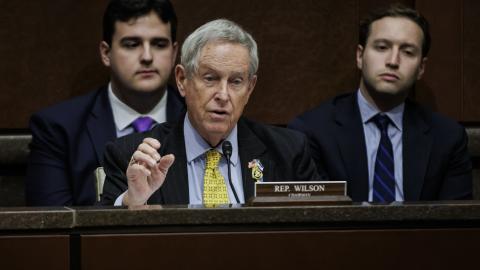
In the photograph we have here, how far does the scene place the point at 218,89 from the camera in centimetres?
265

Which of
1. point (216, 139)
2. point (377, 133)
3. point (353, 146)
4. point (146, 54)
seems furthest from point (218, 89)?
point (377, 133)

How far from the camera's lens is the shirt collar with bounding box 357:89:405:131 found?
330cm

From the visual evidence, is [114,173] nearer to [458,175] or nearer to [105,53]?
[105,53]

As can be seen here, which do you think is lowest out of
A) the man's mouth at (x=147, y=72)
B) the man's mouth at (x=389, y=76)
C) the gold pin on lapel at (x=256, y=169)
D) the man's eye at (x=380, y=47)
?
the gold pin on lapel at (x=256, y=169)

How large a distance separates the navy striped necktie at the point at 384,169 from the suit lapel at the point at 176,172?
855 millimetres

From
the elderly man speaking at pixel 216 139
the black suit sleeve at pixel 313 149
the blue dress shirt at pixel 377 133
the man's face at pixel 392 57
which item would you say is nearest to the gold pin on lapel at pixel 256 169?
the elderly man speaking at pixel 216 139

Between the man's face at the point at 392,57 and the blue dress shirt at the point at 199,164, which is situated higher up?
the man's face at the point at 392,57

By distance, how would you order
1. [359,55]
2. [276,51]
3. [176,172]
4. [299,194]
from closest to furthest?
[299,194], [176,172], [359,55], [276,51]

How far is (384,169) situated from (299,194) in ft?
4.50

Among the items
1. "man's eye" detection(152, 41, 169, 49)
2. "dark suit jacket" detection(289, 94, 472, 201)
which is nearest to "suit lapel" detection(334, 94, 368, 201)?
"dark suit jacket" detection(289, 94, 472, 201)

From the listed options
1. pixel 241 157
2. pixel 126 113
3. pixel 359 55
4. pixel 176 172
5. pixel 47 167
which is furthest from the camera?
pixel 359 55

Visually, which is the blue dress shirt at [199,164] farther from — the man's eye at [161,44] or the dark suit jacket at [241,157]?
the man's eye at [161,44]

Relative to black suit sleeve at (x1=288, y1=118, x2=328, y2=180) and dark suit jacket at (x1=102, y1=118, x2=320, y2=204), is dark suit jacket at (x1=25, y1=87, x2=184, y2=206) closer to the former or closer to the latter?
black suit sleeve at (x1=288, y1=118, x2=328, y2=180)

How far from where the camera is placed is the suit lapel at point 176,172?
2451 millimetres
